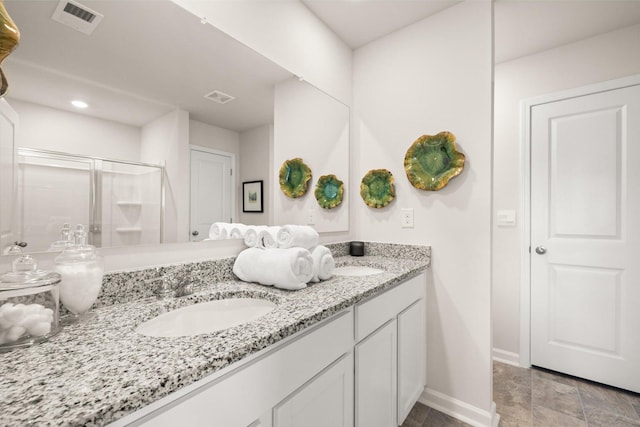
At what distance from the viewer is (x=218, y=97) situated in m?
1.28

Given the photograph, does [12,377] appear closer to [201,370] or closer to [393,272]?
[201,370]

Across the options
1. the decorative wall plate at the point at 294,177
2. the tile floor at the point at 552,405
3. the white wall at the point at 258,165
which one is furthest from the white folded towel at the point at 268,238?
the tile floor at the point at 552,405

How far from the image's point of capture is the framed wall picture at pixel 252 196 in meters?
1.42

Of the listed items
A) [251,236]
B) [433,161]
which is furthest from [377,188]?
[251,236]

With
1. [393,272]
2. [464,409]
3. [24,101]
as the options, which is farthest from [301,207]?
[464,409]

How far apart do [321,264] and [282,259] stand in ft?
0.72

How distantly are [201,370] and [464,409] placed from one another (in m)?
1.73

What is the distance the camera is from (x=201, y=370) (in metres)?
0.56

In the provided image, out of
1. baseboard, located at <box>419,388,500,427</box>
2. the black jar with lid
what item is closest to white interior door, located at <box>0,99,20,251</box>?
the black jar with lid

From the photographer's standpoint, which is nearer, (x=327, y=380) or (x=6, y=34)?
(x=6, y=34)

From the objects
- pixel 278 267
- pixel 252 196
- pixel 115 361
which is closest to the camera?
pixel 115 361

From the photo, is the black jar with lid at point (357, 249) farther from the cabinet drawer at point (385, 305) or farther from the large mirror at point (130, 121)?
the large mirror at point (130, 121)

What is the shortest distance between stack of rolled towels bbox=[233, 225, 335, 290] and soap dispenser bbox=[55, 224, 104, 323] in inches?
20.7

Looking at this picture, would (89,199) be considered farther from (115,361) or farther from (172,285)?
(115,361)
